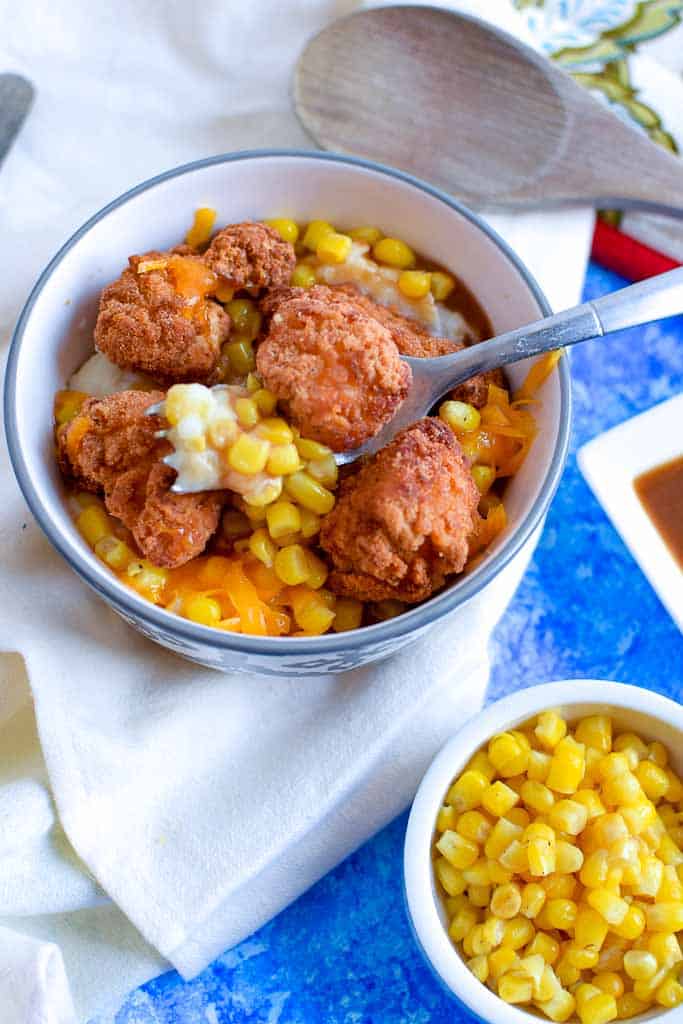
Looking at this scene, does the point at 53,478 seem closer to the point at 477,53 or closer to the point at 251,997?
the point at 251,997

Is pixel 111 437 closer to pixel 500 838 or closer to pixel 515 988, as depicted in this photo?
pixel 500 838

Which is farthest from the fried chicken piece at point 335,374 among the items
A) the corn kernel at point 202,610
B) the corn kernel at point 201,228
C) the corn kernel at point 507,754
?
the corn kernel at point 507,754

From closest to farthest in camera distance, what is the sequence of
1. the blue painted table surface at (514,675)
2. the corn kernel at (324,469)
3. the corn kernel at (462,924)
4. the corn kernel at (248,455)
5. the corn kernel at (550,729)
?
1. the corn kernel at (248,455)
2. the corn kernel at (324,469)
3. the corn kernel at (462,924)
4. the corn kernel at (550,729)
5. the blue painted table surface at (514,675)

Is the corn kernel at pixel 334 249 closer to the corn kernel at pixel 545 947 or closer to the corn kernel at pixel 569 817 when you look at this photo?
the corn kernel at pixel 569 817

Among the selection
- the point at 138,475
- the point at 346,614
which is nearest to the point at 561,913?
the point at 346,614

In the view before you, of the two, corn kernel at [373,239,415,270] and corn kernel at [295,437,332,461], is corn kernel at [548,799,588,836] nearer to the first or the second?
corn kernel at [295,437,332,461]

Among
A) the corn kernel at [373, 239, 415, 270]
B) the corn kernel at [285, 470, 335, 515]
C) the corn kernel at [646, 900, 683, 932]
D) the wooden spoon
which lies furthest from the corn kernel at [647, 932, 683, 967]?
the wooden spoon
